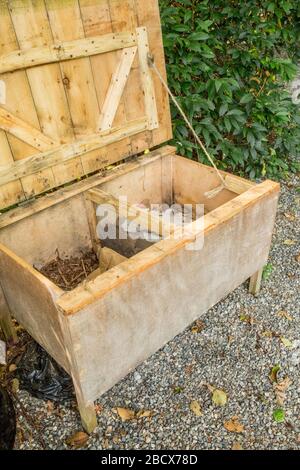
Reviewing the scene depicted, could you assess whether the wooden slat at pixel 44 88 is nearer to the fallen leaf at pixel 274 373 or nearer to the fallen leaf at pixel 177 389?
the fallen leaf at pixel 177 389

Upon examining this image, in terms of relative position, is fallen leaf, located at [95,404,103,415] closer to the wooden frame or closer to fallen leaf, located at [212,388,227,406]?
the wooden frame

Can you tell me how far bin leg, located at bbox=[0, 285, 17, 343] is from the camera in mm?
2728

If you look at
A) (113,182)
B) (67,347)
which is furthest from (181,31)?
(67,347)

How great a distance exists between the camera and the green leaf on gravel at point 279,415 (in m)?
2.44

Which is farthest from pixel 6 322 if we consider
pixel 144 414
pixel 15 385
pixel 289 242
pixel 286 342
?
pixel 289 242

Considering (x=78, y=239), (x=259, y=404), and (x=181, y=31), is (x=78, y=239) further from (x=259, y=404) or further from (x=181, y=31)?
(x=181, y=31)

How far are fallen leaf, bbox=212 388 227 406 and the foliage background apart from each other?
2241mm

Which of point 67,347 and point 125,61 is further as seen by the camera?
point 125,61

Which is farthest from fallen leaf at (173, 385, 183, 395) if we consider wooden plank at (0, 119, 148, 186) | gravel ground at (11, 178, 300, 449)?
wooden plank at (0, 119, 148, 186)

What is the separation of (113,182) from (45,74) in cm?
97

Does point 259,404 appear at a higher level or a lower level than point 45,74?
lower

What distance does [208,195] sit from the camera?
3043 mm

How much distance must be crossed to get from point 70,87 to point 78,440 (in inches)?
87.6

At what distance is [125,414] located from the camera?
8.17ft
